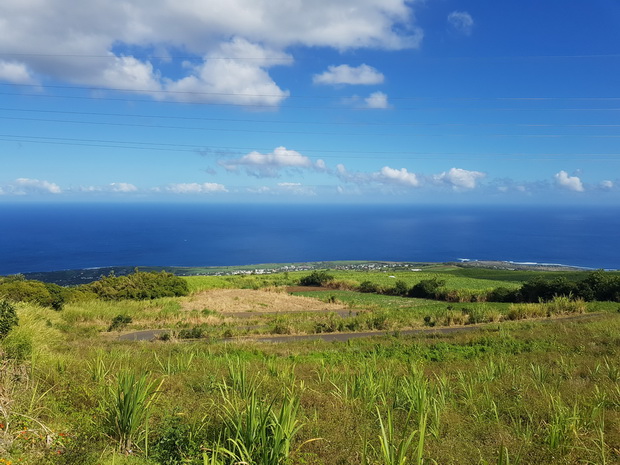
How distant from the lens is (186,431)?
16.2 feet

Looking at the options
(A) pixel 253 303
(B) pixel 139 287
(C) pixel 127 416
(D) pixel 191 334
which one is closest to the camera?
(C) pixel 127 416

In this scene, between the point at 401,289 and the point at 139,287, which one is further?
the point at 401,289

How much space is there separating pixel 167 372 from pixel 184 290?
27.5 meters

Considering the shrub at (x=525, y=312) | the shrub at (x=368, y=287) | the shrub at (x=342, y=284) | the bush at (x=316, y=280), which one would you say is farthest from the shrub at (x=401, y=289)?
the shrub at (x=525, y=312)

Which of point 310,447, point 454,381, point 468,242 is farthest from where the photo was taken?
point 468,242

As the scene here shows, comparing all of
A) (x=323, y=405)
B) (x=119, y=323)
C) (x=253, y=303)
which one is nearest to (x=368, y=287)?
(x=253, y=303)

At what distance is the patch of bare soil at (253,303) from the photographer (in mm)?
27852

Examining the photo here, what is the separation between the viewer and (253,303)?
30.0m

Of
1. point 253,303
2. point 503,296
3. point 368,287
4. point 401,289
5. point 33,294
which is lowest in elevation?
point 368,287

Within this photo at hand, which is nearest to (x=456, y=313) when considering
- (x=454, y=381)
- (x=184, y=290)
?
(x=454, y=381)

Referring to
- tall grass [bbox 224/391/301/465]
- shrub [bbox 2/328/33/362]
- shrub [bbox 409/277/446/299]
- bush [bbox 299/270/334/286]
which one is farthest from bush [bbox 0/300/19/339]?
bush [bbox 299/270/334/286]

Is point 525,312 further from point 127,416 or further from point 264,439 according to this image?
point 127,416

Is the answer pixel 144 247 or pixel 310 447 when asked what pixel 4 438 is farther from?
pixel 144 247

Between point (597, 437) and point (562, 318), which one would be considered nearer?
point (597, 437)
